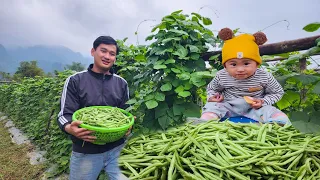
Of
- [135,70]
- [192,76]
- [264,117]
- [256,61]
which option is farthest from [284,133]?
[135,70]

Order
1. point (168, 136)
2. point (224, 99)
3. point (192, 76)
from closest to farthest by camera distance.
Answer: point (168, 136)
point (224, 99)
point (192, 76)

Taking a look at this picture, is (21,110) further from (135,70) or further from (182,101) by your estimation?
(182,101)

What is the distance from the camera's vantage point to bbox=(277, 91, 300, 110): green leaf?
182 cm

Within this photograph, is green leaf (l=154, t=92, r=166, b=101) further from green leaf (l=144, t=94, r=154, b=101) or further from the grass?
the grass

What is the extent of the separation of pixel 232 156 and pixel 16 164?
20.7ft

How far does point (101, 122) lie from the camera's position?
5.73 feet

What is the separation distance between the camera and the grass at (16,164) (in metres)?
5.22

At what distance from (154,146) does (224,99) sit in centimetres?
83

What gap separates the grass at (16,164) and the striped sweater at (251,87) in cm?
445

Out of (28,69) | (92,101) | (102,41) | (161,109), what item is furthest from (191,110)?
(28,69)

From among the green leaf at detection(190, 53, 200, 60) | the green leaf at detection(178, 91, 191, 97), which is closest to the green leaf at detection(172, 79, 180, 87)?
the green leaf at detection(178, 91, 191, 97)

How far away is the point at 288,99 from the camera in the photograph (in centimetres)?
182

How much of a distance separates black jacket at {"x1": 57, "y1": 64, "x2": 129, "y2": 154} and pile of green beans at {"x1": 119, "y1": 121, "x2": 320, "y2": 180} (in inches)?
45.2

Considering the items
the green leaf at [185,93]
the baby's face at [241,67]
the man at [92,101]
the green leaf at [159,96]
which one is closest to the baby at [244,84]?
the baby's face at [241,67]
